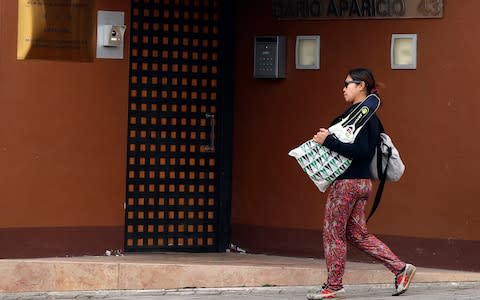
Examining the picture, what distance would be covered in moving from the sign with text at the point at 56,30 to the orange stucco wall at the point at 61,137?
72 mm

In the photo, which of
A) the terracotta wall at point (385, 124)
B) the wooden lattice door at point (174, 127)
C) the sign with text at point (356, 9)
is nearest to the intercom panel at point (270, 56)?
the terracotta wall at point (385, 124)

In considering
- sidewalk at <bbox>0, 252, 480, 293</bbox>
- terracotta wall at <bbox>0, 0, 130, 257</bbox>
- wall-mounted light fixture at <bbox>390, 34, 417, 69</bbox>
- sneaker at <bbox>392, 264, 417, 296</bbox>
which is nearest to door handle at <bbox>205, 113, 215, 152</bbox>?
terracotta wall at <bbox>0, 0, 130, 257</bbox>

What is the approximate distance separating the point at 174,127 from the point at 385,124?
2090 mm

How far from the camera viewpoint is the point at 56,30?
10.9 metres

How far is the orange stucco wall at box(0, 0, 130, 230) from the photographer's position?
1071 centimetres

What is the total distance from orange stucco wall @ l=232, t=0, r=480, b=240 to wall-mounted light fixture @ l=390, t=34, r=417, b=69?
56mm

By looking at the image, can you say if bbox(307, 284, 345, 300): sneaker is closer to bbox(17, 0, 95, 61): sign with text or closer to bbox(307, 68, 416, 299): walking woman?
bbox(307, 68, 416, 299): walking woman

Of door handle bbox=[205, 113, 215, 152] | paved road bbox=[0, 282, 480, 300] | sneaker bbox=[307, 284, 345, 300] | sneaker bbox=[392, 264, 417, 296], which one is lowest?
paved road bbox=[0, 282, 480, 300]

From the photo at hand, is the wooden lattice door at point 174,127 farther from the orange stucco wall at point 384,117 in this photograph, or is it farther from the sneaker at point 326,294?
the sneaker at point 326,294

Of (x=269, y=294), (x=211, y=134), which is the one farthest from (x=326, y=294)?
(x=211, y=134)

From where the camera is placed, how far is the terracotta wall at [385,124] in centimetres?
1080

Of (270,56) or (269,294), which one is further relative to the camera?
(270,56)

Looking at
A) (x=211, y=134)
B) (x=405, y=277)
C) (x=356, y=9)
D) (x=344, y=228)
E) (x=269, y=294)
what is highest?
(x=356, y=9)

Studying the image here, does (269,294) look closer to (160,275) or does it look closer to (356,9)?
(160,275)
